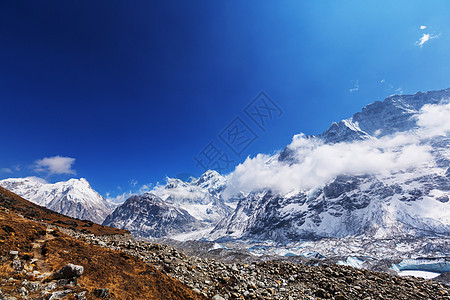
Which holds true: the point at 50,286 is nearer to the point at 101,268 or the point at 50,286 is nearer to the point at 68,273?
the point at 68,273

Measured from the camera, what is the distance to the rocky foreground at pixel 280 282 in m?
14.5

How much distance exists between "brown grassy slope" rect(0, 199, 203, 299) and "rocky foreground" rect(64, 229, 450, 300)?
2.14m

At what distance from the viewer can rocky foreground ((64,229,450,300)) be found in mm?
14469

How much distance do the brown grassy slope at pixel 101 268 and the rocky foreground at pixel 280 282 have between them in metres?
2.14

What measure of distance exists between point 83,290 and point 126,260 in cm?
528

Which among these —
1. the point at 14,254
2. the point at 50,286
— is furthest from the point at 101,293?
the point at 14,254

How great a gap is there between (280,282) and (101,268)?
14.6 meters

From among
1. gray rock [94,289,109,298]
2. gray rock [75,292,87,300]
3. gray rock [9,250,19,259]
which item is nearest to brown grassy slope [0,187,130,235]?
gray rock [9,250,19,259]

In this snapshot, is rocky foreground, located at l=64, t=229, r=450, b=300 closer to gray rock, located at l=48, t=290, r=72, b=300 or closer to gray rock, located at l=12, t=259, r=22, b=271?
gray rock, located at l=48, t=290, r=72, b=300

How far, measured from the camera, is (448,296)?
17156 mm

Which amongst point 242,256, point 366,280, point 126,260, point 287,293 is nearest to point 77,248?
point 126,260

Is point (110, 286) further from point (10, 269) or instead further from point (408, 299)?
point (408, 299)

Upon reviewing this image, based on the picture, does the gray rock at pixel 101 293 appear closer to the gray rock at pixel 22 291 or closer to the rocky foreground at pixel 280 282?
the gray rock at pixel 22 291

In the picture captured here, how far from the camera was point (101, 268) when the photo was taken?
39.1 feet
